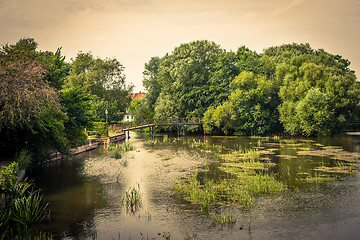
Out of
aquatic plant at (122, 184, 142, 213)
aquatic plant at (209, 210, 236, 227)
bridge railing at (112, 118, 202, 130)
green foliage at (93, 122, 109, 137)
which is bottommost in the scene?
aquatic plant at (209, 210, 236, 227)

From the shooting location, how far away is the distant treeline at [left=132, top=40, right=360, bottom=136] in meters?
49.1

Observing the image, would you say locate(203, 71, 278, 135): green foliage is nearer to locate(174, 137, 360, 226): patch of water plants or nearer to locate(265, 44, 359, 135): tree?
locate(265, 44, 359, 135): tree

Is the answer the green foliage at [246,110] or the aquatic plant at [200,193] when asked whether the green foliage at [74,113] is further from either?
the green foliage at [246,110]

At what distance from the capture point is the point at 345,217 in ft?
46.0

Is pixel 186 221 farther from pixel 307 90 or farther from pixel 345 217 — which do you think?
pixel 307 90

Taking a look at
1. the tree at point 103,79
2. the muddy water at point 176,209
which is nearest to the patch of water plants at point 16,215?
the muddy water at point 176,209

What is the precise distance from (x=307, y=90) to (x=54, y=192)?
43.1m

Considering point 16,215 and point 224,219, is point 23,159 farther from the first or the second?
point 224,219

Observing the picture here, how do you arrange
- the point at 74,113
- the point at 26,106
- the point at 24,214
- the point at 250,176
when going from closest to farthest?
the point at 24,214 < the point at 26,106 < the point at 250,176 < the point at 74,113

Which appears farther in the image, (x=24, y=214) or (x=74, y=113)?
(x=74, y=113)

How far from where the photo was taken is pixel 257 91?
54719 mm

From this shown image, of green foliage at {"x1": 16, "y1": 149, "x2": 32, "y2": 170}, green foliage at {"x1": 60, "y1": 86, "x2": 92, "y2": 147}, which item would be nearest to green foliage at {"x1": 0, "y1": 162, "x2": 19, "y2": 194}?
green foliage at {"x1": 16, "y1": 149, "x2": 32, "y2": 170}

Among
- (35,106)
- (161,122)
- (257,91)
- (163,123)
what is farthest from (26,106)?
(161,122)

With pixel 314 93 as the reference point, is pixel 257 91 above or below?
above
